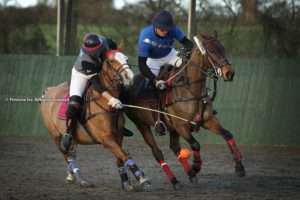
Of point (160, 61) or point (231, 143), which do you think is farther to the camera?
point (160, 61)

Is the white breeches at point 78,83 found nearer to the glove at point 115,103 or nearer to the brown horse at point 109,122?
the brown horse at point 109,122

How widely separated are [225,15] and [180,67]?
10677 mm

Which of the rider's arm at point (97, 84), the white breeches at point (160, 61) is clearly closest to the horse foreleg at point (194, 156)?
the white breeches at point (160, 61)

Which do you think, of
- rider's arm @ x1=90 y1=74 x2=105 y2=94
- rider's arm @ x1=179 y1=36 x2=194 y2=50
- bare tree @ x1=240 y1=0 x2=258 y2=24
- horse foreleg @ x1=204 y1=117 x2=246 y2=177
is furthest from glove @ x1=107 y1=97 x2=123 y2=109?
bare tree @ x1=240 y1=0 x2=258 y2=24

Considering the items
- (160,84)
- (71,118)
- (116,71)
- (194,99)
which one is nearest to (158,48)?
(160,84)

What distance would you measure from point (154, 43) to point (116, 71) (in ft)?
5.11

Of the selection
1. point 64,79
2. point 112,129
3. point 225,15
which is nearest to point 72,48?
point 64,79

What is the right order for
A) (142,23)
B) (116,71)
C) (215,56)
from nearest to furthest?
(116,71)
(215,56)
(142,23)

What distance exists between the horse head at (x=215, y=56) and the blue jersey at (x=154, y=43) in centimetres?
67

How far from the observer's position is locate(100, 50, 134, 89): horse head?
39.7 feet

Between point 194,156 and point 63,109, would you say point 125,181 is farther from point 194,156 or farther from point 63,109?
point 63,109

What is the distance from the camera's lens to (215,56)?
1319 cm

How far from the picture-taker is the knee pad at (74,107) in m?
12.8

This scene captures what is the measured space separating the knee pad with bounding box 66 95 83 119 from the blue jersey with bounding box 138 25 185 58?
1.40 m
